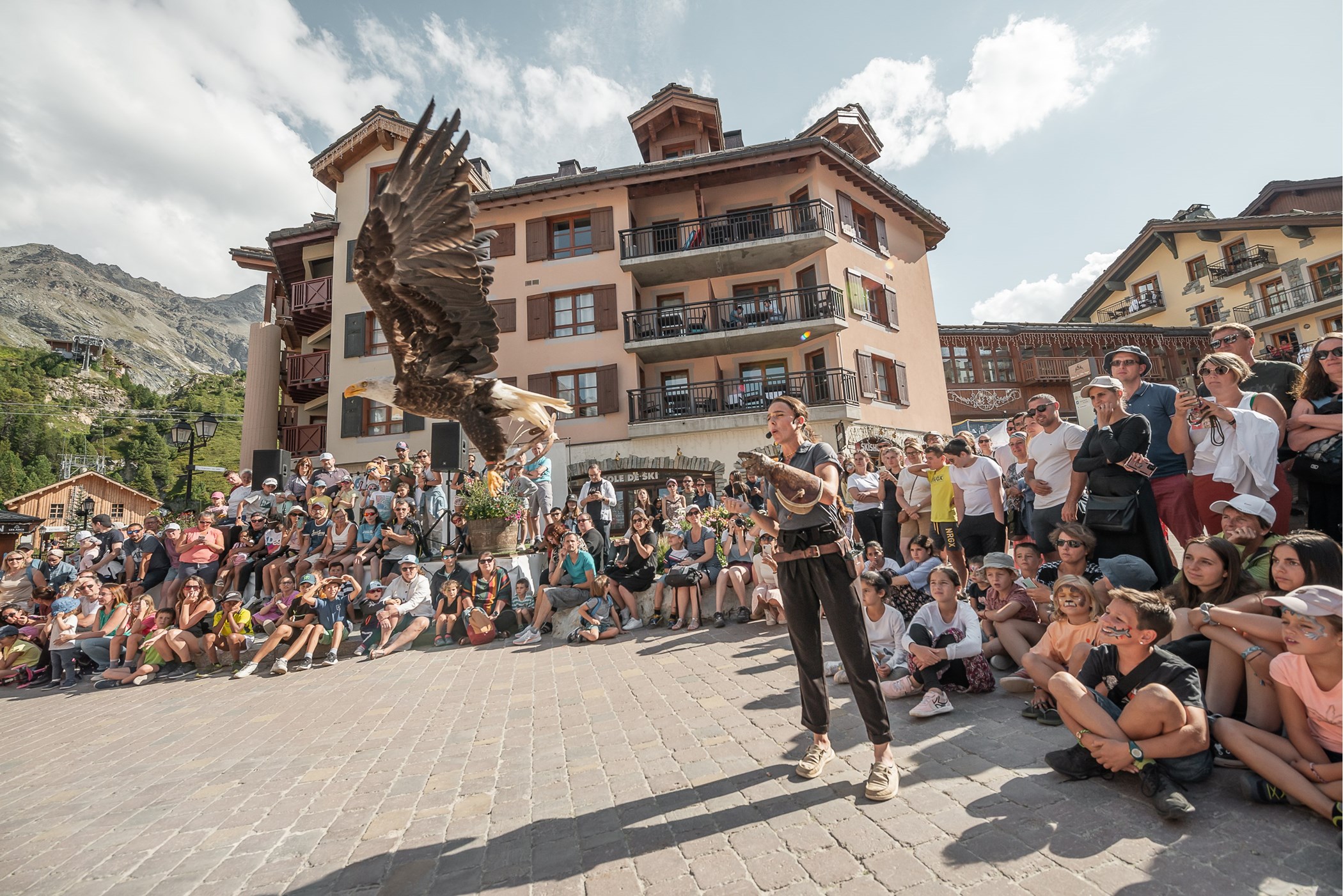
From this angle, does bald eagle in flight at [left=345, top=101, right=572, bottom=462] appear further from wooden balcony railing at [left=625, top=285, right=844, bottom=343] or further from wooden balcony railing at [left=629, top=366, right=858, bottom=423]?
wooden balcony railing at [left=625, top=285, right=844, bottom=343]

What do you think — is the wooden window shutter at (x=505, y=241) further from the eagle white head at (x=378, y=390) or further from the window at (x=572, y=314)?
the eagle white head at (x=378, y=390)

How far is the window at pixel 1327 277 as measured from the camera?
23.4 metres

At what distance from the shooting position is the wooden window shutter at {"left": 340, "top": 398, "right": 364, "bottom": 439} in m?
19.6

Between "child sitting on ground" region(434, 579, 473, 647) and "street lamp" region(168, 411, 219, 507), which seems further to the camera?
"street lamp" region(168, 411, 219, 507)

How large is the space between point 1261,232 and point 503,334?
3223 centimetres

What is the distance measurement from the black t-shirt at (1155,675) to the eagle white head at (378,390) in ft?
16.3

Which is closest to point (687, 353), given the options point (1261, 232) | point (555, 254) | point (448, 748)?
point (555, 254)

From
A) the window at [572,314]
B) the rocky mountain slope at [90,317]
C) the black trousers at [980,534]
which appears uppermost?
the rocky mountain slope at [90,317]

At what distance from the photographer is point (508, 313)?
781 inches

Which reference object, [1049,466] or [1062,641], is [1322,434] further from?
[1062,641]

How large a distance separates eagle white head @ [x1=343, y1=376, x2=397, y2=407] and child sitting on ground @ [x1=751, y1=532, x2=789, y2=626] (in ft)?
13.0

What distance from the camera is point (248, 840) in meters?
2.95

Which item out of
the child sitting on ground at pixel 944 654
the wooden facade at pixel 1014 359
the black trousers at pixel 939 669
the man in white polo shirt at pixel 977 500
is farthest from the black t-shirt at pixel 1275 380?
the wooden facade at pixel 1014 359

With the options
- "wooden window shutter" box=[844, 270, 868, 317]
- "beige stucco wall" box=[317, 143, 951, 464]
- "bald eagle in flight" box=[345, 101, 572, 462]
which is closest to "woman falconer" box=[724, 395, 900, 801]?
"bald eagle in flight" box=[345, 101, 572, 462]
